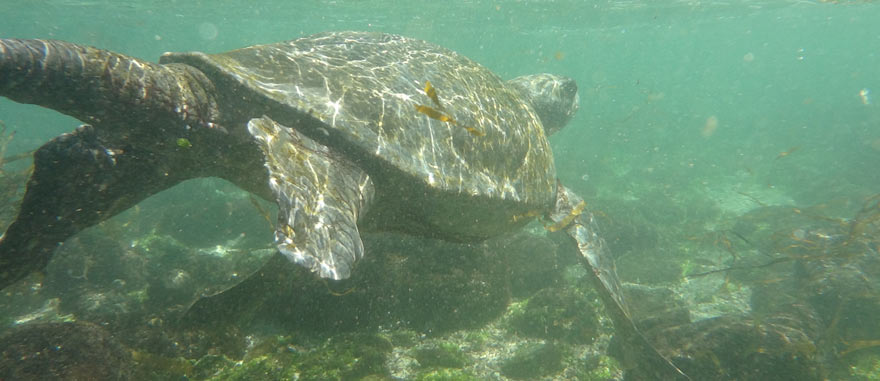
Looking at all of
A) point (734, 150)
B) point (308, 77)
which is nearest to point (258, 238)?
point (308, 77)

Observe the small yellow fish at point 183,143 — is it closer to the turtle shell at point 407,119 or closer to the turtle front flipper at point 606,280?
the turtle shell at point 407,119

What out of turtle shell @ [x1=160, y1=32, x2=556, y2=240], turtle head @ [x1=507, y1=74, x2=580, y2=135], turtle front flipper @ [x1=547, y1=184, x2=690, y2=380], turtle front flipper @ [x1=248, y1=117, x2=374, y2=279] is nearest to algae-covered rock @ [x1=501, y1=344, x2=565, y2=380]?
turtle front flipper @ [x1=547, y1=184, x2=690, y2=380]

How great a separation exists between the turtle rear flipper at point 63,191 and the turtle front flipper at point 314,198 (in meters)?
1.41

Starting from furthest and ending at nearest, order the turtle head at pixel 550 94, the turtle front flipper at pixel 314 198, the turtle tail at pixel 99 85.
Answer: the turtle head at pixel 550 94
the turtle tail at pixel 99 85
the turtle front flipper at pixel 314 198

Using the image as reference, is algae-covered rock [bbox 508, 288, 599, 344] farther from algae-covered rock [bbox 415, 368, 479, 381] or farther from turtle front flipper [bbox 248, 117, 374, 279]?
turtle front flipper [bbox 248, 117, 374, 279]

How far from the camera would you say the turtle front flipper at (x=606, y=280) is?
428 centimetres

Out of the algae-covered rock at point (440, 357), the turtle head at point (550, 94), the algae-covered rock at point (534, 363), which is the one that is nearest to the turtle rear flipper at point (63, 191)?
the algae-covered rock at point (440, 357)

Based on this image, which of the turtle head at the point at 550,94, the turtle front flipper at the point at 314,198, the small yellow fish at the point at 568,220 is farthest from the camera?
the turtle head at the point at 550,94

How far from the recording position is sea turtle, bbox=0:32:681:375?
2.75m

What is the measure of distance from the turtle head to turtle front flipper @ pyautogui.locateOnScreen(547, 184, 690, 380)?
219 centimetres

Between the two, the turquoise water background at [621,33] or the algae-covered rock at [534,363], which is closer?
the algae-covered rock at [534,363]

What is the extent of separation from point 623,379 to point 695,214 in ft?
39.6

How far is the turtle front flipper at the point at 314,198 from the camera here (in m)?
2.35

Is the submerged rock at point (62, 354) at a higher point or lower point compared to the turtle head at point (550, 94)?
lower
